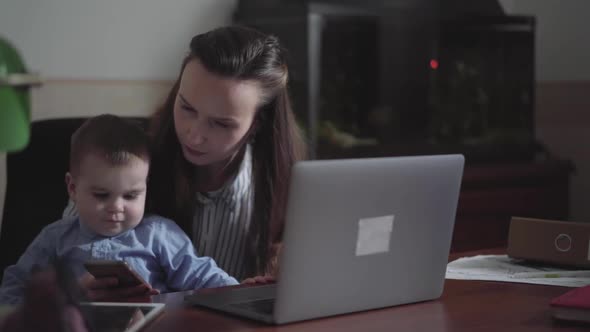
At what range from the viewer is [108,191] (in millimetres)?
1557

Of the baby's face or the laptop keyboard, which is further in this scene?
the baby's face

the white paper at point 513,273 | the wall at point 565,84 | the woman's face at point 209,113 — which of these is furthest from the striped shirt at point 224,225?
the wall at point 565,84

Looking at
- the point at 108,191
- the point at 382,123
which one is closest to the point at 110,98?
the point at 382,123

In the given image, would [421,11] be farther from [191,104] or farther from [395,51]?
[191,104]

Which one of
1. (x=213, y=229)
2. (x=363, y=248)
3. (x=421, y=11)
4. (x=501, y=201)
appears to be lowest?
(x=501, y=201)

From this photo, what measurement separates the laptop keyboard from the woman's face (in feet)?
1.61

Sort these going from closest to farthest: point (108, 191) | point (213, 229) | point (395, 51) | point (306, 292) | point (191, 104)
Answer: point (306, 292) < point (108, 191) < point (191, 104) < point (213, 229) < point (395, 51)

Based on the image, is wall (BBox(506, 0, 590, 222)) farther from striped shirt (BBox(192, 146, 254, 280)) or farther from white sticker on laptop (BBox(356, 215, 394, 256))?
white sticker on laptop (BBox(356, 215, 394, 256))

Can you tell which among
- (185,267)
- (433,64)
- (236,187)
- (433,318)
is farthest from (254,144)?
(433,64)

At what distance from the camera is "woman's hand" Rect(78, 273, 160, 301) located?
1314mm

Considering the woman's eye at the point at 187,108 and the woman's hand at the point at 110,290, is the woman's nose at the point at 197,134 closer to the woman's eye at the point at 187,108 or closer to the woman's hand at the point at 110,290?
the woman's eye at the point at 187,108

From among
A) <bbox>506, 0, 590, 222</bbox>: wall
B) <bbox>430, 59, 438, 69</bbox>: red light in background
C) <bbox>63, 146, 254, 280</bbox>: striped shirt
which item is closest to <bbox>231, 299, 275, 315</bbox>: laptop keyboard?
<bbox>63, 146, 254, 280</bbox>: striped shirt

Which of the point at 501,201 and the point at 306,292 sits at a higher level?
the point at 306,292

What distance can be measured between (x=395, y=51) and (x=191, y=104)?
1871 millimetres
